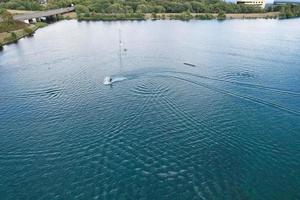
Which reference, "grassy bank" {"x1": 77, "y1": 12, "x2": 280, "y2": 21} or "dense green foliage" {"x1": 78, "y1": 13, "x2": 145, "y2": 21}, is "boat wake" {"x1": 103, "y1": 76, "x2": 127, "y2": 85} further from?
"dense green foliage" {"x1": 78, "y1": 13, "x2": 145, "y2": 21}

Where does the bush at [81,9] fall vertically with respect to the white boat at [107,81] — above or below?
above

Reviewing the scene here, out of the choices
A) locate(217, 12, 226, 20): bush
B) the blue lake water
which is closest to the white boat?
the blue lake water

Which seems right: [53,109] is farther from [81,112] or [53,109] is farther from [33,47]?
[33,47]

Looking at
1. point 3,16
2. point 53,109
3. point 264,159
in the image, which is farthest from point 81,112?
point 3,16

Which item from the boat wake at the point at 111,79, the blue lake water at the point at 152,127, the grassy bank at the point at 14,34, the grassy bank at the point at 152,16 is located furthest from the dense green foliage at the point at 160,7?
the boat wake at the point at 111,79

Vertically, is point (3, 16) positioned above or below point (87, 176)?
above

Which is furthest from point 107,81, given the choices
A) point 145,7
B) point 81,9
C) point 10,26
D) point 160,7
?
point 160,7

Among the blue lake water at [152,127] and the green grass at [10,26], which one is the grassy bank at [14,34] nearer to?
the green grass at [10,26]

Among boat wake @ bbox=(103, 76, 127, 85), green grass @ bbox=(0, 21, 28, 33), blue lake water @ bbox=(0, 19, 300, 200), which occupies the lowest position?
blue lake water @ bbox=(0, 19, 300, 200)
